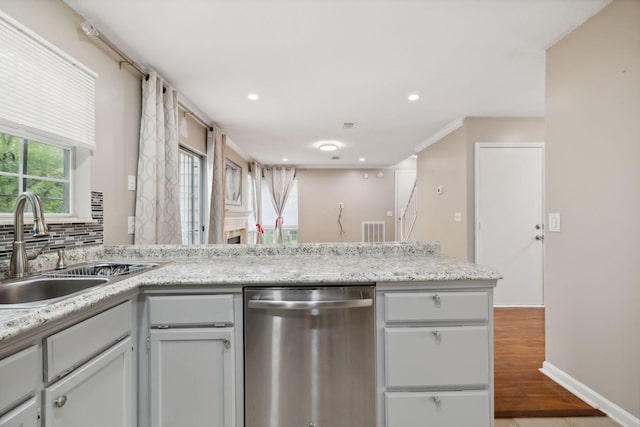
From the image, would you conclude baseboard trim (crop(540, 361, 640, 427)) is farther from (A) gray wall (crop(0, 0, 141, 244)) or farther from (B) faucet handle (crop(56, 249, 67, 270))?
(A) gray wall (crop(0, 0, 141, 244))

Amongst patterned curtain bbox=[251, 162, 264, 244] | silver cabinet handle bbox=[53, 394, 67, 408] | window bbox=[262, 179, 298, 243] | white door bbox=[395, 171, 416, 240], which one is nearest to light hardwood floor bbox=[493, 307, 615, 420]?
silver cabinet handle bbox=[53, 394, 67, 408]

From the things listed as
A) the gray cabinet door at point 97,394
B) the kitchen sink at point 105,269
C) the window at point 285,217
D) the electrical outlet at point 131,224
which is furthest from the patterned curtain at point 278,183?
the gray cabinet door at point 97,394

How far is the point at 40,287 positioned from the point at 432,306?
1738 mm

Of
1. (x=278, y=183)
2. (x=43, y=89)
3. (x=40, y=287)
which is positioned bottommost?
(x=40, y=287)

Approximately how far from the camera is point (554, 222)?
6.94 ft

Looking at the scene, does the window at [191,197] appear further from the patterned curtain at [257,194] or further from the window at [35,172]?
the patterned curtain at [257,194]

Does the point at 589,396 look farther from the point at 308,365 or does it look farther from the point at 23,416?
the point at 23,416

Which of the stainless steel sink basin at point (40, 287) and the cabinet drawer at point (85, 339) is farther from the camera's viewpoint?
the stainless steel sink basin at point (40, 287)

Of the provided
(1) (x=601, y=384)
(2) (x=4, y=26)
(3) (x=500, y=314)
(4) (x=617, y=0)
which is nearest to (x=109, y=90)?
(2) (x=4, y=26)

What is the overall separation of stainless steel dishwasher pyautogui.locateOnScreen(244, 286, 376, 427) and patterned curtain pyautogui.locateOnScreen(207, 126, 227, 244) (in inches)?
107

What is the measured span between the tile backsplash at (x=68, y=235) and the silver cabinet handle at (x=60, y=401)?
0.80 metres

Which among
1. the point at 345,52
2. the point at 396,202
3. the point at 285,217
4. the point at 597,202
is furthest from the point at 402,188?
the point at 597,202

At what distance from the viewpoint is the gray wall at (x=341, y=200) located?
761cm

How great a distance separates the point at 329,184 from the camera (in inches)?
300
